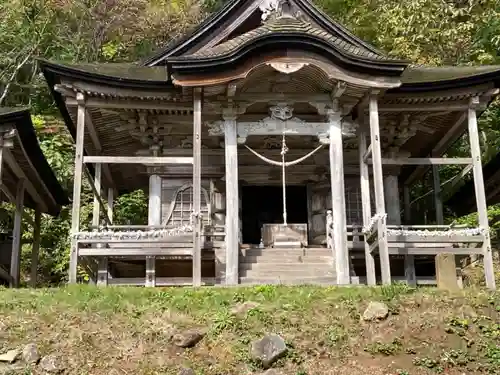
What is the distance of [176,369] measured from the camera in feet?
34.9

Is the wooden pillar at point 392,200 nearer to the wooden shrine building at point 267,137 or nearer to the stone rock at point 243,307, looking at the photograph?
the wooden shrine building at point 267,137

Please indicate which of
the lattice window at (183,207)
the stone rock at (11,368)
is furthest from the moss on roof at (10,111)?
the stone rock at (11,368)

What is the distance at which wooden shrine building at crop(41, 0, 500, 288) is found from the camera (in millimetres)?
15930

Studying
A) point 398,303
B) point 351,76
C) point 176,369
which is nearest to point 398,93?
point 351,76

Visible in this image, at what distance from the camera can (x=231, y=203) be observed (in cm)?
1614

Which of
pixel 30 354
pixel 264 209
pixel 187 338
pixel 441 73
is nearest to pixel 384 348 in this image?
pixel 187 338

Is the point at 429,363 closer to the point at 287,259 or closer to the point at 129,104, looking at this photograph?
the point at 287,259

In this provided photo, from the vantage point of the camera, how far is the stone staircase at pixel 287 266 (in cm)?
1633

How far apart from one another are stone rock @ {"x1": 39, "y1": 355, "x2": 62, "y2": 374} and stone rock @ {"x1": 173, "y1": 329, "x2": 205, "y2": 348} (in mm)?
1876

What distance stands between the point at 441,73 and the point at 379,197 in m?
4.58

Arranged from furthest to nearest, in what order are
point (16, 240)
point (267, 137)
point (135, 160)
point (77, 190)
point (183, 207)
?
point (183, 207) < point (267, 137) < point (16, 240) < point (135, 160) < point (77, 190)

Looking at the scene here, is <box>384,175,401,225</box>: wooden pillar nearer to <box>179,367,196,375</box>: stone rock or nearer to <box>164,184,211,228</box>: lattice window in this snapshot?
<box>164,184,211,228</box>: lattice window

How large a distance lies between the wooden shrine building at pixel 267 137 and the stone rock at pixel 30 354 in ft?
13.6

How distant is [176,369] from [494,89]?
11.0 metres
